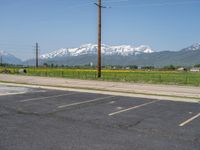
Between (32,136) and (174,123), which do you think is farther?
(174,123)

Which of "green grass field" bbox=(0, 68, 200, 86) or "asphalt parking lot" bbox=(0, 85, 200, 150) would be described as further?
"green grass field" bbox=(0, 68, 200, 86)

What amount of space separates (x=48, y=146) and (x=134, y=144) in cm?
215

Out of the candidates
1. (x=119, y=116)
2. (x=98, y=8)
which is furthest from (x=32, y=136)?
(x=98, y=8)

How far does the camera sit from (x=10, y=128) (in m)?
8.80

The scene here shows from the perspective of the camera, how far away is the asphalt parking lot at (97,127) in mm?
7344

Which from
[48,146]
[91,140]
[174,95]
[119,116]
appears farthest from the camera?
[174,95]

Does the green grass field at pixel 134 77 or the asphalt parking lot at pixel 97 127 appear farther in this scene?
the green grass field at pixel 134 77

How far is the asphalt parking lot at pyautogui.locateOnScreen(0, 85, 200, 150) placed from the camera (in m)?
7.34

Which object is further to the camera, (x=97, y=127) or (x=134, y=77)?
(x=134, y=77)

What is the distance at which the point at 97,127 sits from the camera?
920cm

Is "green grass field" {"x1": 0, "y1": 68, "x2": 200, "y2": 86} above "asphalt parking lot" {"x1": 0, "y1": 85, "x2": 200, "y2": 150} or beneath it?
above

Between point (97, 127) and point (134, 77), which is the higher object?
point (134, 77)

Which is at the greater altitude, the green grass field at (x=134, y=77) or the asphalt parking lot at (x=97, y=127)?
the green grass field at (x=134, y=77)

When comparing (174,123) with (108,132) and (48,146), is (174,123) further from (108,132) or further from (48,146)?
(48,146)
